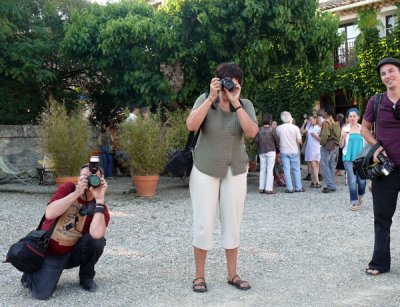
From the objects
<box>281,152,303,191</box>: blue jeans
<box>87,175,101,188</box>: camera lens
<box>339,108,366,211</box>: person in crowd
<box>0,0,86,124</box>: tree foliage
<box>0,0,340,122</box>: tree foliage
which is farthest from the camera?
<box>0,0,86,124</box>: tree foliage

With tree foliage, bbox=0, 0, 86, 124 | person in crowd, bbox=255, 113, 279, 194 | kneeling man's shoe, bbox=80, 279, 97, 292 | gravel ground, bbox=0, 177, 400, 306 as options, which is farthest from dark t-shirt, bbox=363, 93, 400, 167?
tree foliage, bbox=0, 0, 86, 124

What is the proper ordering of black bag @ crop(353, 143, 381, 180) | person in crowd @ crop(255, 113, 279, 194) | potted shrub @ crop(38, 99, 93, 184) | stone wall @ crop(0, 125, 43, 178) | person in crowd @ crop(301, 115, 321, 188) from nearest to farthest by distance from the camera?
1. black bag @ crop(353, 143, 381, 180)
2. potted shrub @ crop(38, 99, 93, 184)
3. person in crowd @ crop(255, 113, 279, 194)
4. person in crowd @ crop(301, 115, 321, 188)
5. stone wall @ crop(0, 125, 43, 178)

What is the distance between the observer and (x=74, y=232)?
3.88 meters

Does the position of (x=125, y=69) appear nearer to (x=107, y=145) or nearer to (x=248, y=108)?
(x=107, y=145)

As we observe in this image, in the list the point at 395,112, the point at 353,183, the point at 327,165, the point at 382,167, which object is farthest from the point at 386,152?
the point at 327,165

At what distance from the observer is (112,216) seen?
24.8ft

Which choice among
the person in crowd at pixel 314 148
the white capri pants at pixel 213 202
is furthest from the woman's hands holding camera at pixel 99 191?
the person in crowd at pixel 314 148

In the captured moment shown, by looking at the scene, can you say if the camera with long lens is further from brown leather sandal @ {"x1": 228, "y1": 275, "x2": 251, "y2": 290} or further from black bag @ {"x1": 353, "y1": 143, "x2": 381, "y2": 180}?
brown leather sandal @ {"x1": 228, "y1": 275, "x2": 251, "y2": 290}

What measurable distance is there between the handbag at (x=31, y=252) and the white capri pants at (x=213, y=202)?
1111 millimetres

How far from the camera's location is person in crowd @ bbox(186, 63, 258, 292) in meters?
3.81

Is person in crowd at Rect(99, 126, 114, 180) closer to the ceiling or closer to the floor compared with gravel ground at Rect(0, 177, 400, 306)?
closer to the ceiling

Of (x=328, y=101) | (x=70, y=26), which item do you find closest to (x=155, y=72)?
(x=70, y=26)

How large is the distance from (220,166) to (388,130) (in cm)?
151

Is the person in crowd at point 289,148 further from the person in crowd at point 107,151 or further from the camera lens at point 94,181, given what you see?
the camera lens at point 94,181
